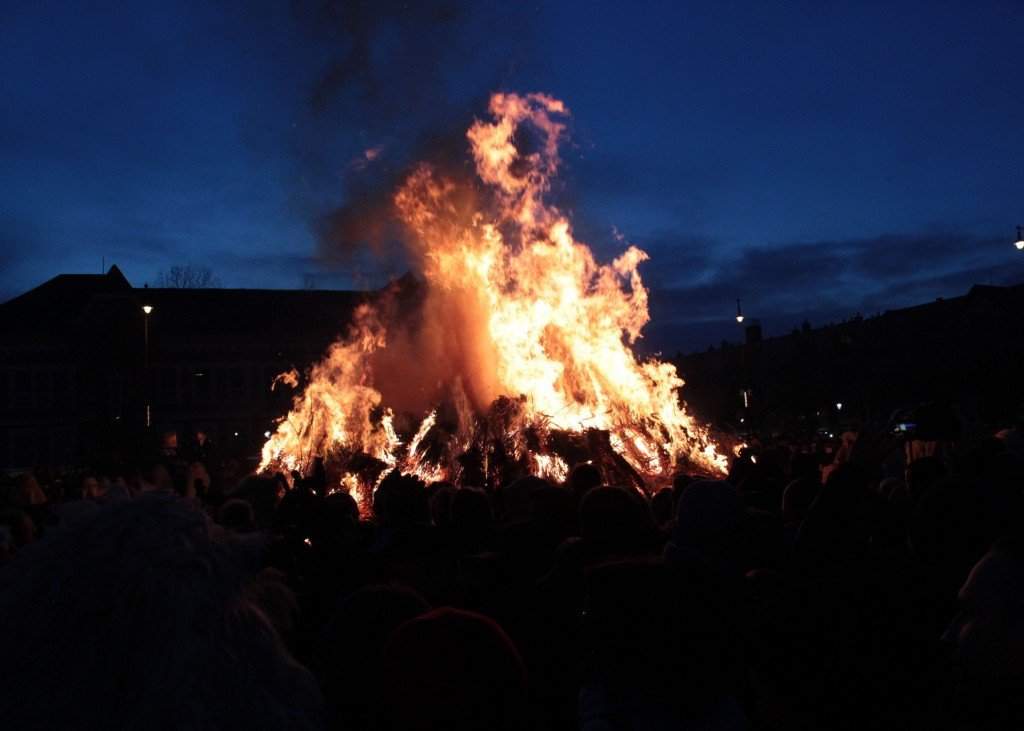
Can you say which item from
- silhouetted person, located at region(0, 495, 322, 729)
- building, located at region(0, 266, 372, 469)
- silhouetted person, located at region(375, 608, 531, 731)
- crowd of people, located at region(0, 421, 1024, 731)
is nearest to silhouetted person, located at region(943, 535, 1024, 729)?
crowd of people, located at region(0, 421, 1024, 731)

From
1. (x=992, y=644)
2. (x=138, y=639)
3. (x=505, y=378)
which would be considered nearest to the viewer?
(x=138, y=639)

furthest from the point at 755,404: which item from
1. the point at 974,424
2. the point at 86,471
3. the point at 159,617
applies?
the point at 159,617

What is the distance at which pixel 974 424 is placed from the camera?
15.3 m

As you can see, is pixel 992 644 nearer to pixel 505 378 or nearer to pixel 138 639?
pixel 138 639

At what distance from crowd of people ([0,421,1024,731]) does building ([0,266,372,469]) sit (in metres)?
45.3

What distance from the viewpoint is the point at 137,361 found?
5088 centimetres

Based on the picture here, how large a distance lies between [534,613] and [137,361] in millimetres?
51710

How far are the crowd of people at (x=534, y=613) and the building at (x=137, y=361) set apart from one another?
45.3m

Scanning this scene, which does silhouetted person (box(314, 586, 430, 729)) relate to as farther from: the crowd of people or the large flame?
the large flame

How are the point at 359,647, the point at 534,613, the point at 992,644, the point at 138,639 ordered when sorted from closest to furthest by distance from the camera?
the point at 138,639 < the point at 359,647 < the point at 992,644 < the point at 534,613

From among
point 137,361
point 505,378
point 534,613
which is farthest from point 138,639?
point 137,361

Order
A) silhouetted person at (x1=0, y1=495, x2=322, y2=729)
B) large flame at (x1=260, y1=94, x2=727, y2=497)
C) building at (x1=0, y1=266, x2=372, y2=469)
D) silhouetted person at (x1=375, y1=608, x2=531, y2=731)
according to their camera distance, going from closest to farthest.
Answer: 1. silhouetted person at (x1=0, y1=495, x2=322, y2=729)
2. silhouetted person at (x1=375, y1=608, x2=531, y2=731)
3. large flame at (x1=260, y1=94, x2=727, y2=497)
4. building at (x1=0, y1=266, x2=372, y2=469)

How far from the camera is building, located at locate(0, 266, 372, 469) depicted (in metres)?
50.8

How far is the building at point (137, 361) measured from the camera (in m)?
50.8
